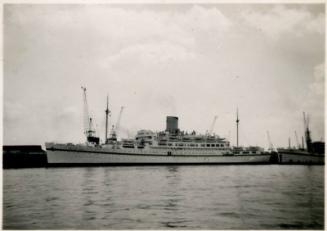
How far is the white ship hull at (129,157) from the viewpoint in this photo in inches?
1374

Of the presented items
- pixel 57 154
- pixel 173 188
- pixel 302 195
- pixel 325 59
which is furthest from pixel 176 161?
pixel 325 59

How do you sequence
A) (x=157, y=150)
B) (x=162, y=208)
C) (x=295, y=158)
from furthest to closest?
(x=295, y=158) → (x=157, y=150) → (x=162, y=208)

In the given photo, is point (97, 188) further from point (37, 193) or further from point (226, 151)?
point (226, 151)

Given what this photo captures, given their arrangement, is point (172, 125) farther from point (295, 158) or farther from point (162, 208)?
point (162, 208)

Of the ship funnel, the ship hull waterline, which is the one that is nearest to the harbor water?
the ship hull waterline

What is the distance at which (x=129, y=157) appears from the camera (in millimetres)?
37656

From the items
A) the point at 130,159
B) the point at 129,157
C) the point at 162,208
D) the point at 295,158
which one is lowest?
the point at 295,158

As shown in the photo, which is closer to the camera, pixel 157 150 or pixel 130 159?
pixel 130 159

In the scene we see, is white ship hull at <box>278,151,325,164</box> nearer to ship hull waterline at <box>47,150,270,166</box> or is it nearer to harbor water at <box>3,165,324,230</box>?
ship hull waterline at <box>47,150,270,166</box>

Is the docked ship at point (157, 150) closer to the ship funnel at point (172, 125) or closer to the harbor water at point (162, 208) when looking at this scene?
the ship funnel at point (172, 125)

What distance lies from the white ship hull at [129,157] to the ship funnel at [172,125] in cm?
221

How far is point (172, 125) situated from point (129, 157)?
6.62 metres

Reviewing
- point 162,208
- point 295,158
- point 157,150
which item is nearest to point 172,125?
point 157,150

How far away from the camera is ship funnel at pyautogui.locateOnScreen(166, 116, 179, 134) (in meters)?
41.5
